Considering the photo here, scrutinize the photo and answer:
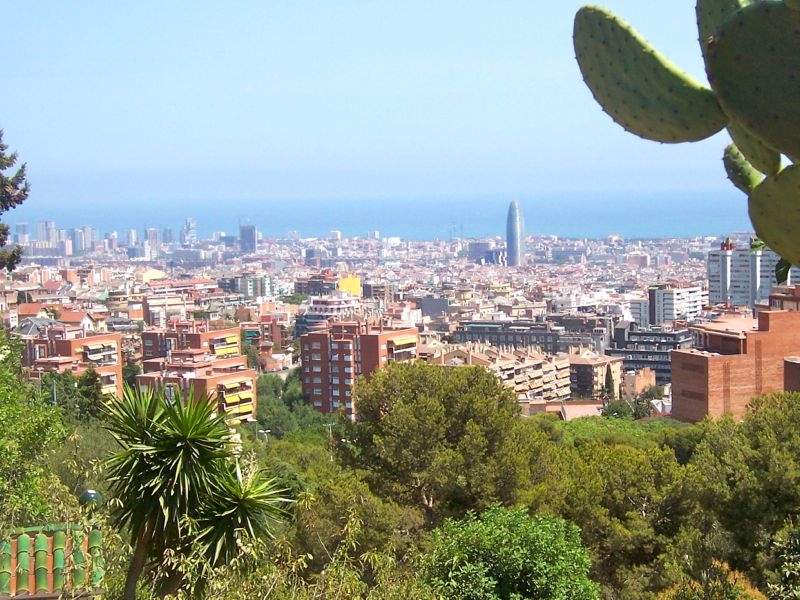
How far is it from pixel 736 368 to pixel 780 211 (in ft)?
72.6

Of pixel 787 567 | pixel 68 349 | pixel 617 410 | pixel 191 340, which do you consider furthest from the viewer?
pixel 191 340

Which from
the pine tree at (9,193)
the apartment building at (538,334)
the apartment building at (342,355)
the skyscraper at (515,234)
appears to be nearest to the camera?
the pine tree at (9,193)

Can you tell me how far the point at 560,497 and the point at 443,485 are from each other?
2.82 ft

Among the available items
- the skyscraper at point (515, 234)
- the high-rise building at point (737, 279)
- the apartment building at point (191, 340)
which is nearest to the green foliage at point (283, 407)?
the apartment building at point (191, 340)

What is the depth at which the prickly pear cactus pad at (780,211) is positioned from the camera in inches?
86.6

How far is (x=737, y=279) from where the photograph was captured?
74938 mm

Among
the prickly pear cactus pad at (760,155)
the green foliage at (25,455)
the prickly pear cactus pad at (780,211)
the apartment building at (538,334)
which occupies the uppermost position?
the prickly pear cactus pad at (760,155)

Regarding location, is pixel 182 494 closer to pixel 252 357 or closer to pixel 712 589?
pixel 712 589

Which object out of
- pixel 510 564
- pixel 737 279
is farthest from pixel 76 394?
pixel 737 279

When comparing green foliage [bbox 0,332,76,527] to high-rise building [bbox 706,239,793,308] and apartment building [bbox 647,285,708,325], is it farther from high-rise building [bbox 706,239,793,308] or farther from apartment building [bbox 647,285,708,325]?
high-rise building [bbox 706,239,793,308]

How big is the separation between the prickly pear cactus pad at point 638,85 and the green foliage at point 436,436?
245 inches

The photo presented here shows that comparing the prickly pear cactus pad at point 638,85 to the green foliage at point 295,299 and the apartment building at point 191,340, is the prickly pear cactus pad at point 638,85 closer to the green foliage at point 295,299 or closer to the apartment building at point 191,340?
the apartment building at point 191,340

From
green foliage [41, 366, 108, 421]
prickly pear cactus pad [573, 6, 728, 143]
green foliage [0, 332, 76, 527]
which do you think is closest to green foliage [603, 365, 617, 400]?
green foliage [41, 366, 108, 421]

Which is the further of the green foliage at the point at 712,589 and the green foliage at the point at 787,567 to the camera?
the green foliage at the point at 712,589
